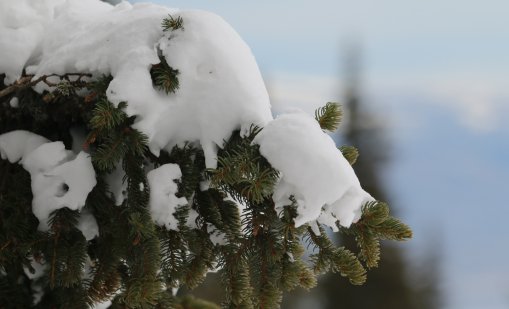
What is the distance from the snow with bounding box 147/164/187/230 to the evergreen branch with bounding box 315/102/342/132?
59cm

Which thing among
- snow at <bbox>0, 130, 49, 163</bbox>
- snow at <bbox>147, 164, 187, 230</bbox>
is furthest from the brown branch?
snow at <bbox>147, 164, 187, 230</bbox>

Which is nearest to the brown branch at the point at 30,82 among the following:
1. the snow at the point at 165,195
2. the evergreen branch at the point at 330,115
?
the snow at the point at 165,195

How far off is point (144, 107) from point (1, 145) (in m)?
0.63

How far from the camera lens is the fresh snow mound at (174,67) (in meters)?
2.08

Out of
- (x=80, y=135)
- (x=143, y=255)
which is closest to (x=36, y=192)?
(x=80, y=135)

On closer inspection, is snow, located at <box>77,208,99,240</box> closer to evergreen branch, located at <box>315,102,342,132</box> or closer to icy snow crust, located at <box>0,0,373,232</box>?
icy snow crust, located at <box>0,0,373,232</box>

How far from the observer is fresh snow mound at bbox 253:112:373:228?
1.90 m

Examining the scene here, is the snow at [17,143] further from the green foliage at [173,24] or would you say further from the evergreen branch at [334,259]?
the evergreen branch at [334,259]

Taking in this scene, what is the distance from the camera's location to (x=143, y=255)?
207 centimetres

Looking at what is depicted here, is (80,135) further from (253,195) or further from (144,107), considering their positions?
(253,195)

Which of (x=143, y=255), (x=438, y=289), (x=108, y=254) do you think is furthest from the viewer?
(x=438, y=289)

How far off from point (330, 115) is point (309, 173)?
1.66 feet

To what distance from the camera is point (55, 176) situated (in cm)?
220

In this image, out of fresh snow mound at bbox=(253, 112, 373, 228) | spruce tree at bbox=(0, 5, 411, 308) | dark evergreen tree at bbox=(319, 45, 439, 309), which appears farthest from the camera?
dark evergreen tree at bbox=(319, 45, 439, 309)
